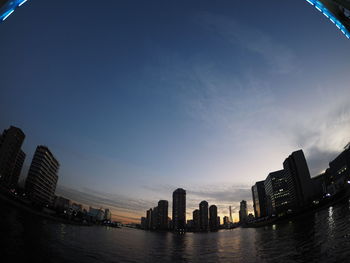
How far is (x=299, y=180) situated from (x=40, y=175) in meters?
223

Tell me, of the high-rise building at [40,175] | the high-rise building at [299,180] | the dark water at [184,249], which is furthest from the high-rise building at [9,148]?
the high-rise building at [299,180]

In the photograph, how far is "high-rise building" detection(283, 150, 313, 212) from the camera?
17771cm

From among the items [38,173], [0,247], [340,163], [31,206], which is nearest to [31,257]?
[0,247]

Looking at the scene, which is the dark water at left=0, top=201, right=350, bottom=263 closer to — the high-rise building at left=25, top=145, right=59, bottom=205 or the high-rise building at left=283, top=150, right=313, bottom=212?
the high-rise building at left=25, top=145, right=59, bottom=205

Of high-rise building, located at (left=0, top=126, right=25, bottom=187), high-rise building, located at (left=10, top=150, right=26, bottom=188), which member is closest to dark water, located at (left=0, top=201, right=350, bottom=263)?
high-rise building, located at (left=0, top=126, right=25, bottom=187)

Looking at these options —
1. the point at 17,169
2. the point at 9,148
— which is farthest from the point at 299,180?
→ the point at 17,169

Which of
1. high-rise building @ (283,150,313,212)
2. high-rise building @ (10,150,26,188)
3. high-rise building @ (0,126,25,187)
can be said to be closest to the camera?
high-rise building @ (0,126,25,187)

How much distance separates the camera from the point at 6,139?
15662 cm

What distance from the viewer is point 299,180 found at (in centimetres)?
18300

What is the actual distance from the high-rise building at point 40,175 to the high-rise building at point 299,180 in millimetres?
212837

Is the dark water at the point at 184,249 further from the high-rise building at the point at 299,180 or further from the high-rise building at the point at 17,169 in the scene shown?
the high-rise building at the point at 17,169

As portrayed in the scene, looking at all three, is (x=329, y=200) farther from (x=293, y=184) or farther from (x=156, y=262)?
(x=156, y=262)

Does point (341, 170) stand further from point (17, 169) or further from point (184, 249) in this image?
point (17, 169)

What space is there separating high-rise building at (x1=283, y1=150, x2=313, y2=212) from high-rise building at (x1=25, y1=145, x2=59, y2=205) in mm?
212837
